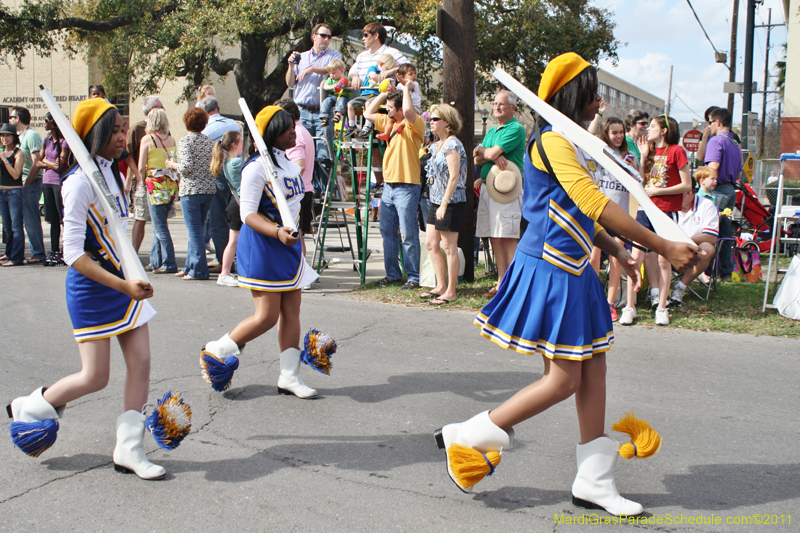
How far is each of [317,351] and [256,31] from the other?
16638 mm

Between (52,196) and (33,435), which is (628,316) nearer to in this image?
(33,435)

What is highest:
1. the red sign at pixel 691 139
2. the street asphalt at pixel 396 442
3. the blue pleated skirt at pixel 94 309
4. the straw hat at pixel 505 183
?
the red sign at pixel 691 139

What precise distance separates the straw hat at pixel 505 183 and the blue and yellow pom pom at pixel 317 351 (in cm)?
339

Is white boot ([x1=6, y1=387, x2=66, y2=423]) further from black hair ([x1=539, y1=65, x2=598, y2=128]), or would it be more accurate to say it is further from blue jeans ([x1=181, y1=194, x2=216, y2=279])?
blue jeans ([x1=181, y1=194, x2=216, y2=279])

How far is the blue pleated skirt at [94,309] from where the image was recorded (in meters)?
3.30

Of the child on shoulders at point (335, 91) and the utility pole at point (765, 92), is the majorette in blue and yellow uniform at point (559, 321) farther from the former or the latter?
the utility pole at point (765, 92)

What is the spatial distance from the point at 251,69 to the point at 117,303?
65.8 ft

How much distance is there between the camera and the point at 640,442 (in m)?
3.05

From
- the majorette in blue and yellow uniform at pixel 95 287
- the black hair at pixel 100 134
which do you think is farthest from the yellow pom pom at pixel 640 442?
the black hair at pixel 100 134

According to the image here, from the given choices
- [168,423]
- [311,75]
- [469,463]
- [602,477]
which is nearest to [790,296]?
[602,477]

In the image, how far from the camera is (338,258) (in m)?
10.7

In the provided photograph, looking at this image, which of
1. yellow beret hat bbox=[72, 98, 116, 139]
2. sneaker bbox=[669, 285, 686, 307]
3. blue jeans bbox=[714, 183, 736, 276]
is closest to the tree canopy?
blue jeans bbox=[714, 183, 736, 276]

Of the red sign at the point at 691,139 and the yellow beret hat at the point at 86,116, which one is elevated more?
the red sign at the point at 691,139

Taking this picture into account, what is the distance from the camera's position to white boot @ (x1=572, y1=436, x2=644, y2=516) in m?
2.99
